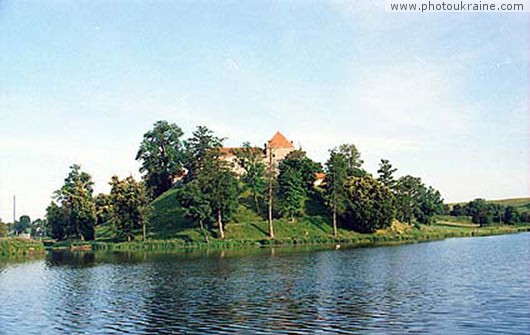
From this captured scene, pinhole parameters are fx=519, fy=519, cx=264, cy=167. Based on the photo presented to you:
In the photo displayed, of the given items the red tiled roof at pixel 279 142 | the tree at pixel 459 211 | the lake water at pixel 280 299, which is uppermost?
the red tiled roof at pixel 279 142

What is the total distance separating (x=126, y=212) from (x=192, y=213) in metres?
12.8

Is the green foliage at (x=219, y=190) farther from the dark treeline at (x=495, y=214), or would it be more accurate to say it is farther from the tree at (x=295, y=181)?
the dark treeline at (x=495, y=214)

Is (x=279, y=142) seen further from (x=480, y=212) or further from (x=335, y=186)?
(x=480, y=212)

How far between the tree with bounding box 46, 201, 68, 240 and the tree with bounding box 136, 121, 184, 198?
21341mm

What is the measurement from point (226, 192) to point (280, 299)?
65.0m

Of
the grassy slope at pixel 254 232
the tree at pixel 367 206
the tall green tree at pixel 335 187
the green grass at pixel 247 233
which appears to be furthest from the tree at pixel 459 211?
the tall green tree at pixel 335 187

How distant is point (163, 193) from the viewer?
131 meters

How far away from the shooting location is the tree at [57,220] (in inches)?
4483

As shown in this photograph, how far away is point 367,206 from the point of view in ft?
346

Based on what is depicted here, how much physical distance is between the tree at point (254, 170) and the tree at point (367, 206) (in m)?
19.0

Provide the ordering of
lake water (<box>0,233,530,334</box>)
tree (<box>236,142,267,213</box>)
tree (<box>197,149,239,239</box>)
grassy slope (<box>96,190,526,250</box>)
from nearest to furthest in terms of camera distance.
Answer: lake water (<box>0,233,530,334</box>) → grassy slope (<box>96,190,526,250</box>) → tree (<box>197,149,239,239</box>) → tree (<box>236,142,267,213</box>)

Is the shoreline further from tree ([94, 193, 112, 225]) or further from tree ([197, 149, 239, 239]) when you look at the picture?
tree ([94, 193, 112, 225])

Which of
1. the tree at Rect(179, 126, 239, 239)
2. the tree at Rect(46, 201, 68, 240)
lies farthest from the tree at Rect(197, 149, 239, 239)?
the tree at Rect(46, 201, 68, 240)

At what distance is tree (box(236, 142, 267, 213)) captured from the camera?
115812 mm
